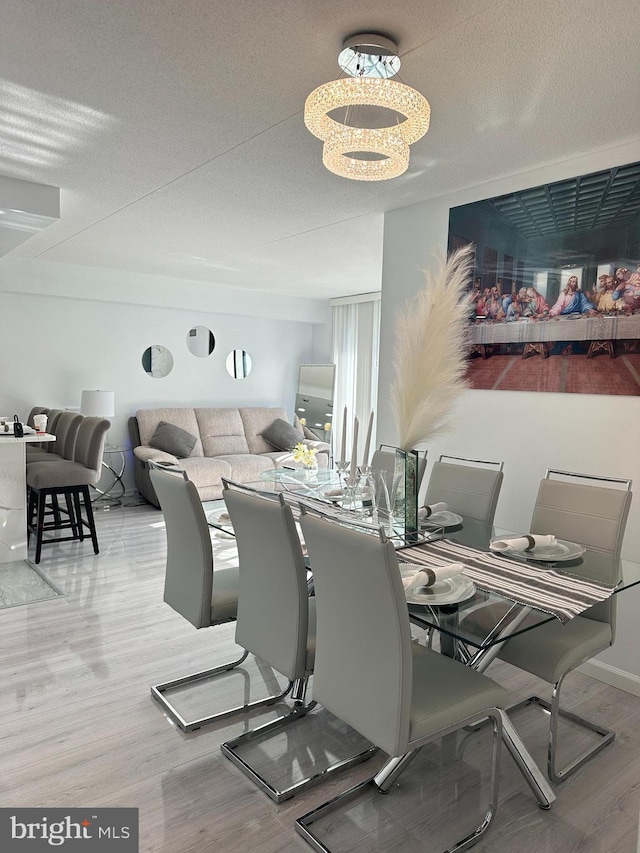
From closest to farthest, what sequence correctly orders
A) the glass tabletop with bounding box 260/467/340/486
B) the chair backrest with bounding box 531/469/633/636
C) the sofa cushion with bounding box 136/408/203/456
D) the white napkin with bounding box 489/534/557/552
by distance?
the white napkin with bounding box 489/534/557/552 < the chair backrest with bounding box 531/469/633/636 < the glass tabletop with bounding box 260/467/340/486 < the sofa cushion with bounding box 136/408/203/456

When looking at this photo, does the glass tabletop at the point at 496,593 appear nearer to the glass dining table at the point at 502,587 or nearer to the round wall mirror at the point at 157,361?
A: the glass dining table at the point at 502,587

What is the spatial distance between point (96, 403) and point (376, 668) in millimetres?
5222

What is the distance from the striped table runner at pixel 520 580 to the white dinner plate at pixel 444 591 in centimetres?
7

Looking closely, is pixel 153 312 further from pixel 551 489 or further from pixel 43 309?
pixel 551 489

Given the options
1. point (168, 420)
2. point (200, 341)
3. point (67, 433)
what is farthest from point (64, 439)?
point (200, 341)

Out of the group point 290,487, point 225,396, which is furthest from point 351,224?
point 225,396

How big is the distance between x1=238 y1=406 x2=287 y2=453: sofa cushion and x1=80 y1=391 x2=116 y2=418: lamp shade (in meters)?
1.73

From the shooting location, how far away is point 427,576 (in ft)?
6.15

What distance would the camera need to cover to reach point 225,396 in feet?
25.5

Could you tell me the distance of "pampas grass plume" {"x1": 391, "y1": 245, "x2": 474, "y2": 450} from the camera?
220 cm

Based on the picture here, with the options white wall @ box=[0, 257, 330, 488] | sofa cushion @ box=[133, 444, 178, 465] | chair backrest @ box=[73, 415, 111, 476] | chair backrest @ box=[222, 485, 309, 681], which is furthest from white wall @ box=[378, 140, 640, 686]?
white wall @ box=[0, 257, 330, 488]

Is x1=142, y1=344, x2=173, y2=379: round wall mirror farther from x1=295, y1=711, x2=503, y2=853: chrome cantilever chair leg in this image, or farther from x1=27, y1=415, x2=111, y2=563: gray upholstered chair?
x1=295, y1=711, x2=503, y2=853: chrome cantilever chair leg

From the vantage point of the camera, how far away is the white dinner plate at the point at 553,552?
2.24 meters

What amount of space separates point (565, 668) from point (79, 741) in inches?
69.3
